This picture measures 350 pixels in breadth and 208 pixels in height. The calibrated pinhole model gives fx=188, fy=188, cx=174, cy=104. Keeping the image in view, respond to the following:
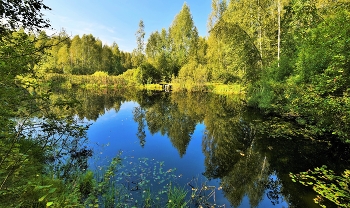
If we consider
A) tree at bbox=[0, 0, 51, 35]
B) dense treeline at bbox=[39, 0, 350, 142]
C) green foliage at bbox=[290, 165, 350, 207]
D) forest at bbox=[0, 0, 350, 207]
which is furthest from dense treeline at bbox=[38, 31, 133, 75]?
green foliage at bbox=[290, 165, 350, 207]

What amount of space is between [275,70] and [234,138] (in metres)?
6.79

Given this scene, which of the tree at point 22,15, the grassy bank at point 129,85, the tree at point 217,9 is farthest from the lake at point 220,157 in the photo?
the tree at point 217,9

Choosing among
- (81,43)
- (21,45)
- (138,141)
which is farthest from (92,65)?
(21,45)

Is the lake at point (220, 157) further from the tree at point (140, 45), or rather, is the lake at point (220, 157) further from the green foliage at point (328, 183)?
the tree at point (140, 45)

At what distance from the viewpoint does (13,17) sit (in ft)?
10.3

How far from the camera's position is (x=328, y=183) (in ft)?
17.3

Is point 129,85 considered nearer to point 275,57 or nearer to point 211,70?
point 211,70

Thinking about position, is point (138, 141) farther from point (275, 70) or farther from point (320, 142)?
point (275, 70)

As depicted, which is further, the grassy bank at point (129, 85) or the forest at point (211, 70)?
the grassy bank at point (129, 85)

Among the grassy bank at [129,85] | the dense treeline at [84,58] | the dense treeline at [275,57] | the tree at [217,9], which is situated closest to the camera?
Result: the dense treeline at [275,57]

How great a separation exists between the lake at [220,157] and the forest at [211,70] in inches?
35.6

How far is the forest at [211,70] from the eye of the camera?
124 inches

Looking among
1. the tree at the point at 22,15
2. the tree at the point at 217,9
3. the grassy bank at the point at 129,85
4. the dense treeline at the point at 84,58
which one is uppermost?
the tree at the point at 217,9

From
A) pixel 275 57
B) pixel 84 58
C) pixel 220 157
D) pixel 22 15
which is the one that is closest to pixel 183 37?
pixel 84 58
